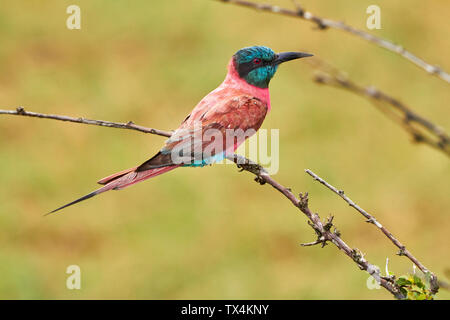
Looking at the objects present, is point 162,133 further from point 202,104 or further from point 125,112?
point 125,112

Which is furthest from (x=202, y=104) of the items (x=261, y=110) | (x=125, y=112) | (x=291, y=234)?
(x=125, y=112)

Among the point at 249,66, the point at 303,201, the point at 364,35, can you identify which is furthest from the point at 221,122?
the point at 364,35

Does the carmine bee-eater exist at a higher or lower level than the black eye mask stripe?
lower

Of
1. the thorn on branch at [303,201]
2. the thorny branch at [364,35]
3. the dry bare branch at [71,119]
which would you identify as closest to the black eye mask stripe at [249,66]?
the dry bare branch at [71,119]

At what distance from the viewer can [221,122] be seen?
2.46 meters

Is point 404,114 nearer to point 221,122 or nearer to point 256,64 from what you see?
point 221,122

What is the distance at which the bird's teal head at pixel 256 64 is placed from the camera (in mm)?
2737

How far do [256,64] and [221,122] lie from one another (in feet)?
1.42

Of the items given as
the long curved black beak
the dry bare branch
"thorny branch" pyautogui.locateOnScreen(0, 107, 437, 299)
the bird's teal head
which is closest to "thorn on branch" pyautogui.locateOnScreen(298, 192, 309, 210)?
"thorny branch" pyautogui.locateOnScreen(0, 107, 437, 299)

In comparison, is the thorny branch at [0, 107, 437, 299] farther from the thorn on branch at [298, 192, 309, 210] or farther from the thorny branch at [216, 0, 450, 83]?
the thorny branch at [216, 0, 450, 83]

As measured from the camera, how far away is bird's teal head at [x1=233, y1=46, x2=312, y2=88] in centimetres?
274

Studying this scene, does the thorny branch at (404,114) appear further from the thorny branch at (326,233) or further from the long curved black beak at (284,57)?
the long curved black beak at (284,57)

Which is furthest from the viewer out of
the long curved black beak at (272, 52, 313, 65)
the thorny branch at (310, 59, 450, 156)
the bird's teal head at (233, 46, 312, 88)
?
the bird's teal head at (233, 46, 312, 88)

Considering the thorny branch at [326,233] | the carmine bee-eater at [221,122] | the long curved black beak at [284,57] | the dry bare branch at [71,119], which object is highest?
the long curved black beak at [284,57]
